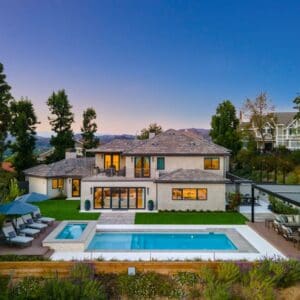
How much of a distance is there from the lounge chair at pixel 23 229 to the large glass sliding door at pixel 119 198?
834cm

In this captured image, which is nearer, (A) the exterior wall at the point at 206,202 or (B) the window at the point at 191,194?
(A) the exterior wall at the point at 206,202

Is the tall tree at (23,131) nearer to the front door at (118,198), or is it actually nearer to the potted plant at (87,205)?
the potted plant at (87,205)

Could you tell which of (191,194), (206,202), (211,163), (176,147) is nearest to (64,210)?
(191,194)

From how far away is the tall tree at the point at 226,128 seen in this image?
4722 cm

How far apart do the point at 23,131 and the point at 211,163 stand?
2276 centimetres

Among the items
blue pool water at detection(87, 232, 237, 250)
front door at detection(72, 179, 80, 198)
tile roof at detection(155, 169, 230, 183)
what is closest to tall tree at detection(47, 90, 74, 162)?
front door at detection(72, 179, 80, 198)

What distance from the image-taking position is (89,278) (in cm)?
1200

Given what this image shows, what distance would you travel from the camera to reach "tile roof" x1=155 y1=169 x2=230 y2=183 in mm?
25516

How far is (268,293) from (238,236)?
751cm

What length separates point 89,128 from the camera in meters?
46.2

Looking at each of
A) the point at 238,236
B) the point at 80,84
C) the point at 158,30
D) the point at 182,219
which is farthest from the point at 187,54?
the point at 238,236

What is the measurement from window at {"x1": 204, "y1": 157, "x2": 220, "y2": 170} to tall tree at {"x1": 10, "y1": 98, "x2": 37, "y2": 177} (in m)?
21.8

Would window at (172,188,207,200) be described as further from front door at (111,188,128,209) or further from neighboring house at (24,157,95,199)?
neighboring house at (24,157,95,199)

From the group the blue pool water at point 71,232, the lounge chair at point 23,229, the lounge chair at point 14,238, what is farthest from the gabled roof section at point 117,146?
the lounge chair at point 14,238
